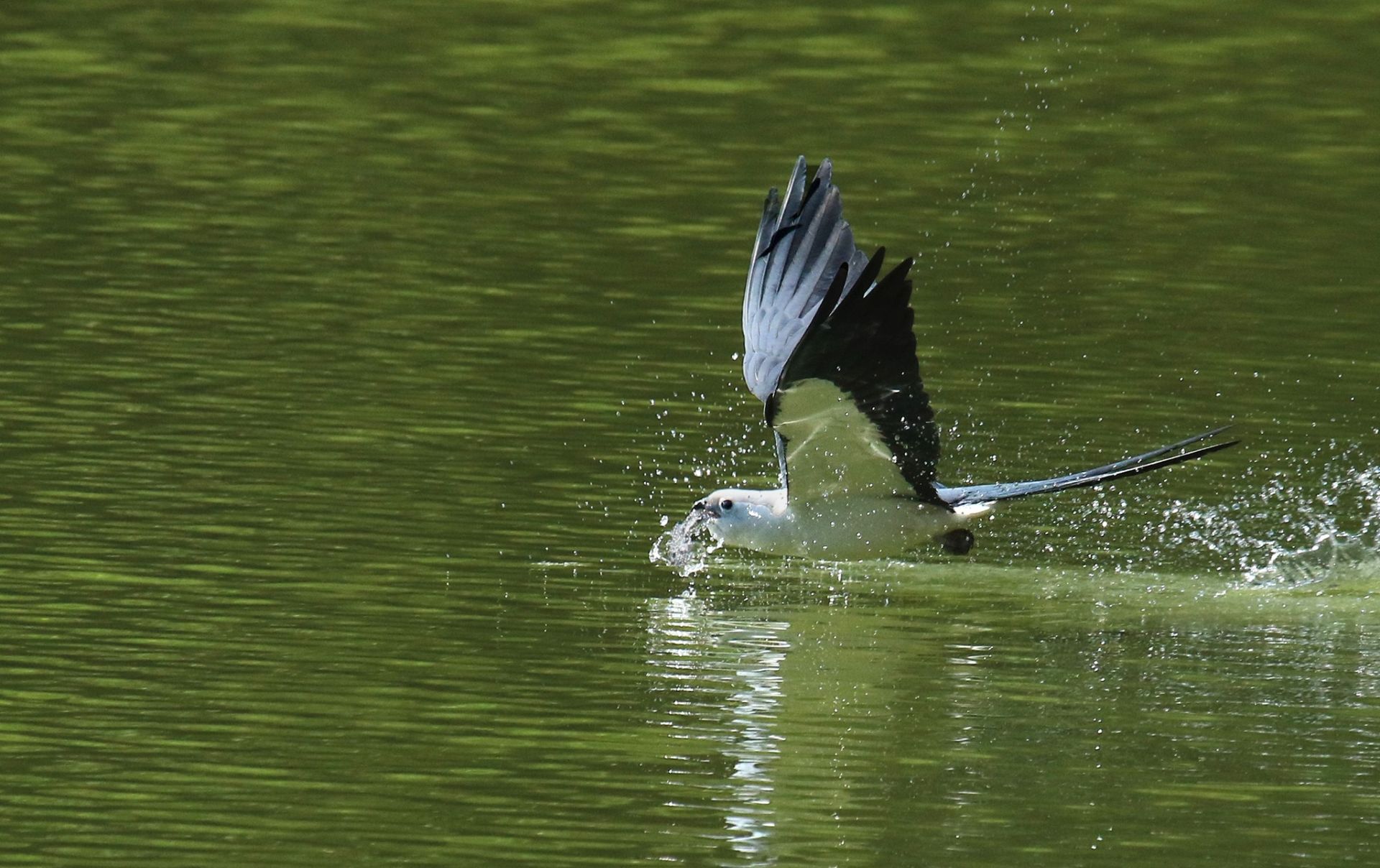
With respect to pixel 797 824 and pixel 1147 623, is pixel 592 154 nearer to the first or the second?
pixel 1147 623

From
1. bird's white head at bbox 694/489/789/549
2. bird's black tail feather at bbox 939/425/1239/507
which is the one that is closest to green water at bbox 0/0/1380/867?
bird's white head at bbox 694/489/789/549

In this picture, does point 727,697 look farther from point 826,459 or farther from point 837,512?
point 837,512

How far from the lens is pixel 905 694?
10453 millimetres

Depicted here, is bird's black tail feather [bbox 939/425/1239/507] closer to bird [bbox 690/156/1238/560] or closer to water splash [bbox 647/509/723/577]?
bird [bbox 690/156/1238/560]

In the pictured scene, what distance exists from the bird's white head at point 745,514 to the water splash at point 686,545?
0.23 ft

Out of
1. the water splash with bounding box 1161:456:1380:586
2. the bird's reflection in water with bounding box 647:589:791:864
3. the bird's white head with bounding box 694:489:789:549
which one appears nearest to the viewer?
the bird's reflection in water with bounding box 647:589:791:864

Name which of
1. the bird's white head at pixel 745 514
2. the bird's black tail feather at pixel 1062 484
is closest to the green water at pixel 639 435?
the bird's white head at pixel 745 514

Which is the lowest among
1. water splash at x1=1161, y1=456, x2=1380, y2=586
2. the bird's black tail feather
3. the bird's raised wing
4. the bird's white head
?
water splash at x1=1161, y1=456, x2=1380, y2=586

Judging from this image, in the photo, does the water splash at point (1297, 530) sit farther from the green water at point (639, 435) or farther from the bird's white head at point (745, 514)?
the bird's white head at point (745, 514)

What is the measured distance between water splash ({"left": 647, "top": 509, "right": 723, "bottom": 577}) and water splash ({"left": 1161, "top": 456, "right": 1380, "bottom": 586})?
8.05ft

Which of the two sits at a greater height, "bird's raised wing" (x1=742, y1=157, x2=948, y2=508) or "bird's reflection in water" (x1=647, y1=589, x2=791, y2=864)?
"bird's raised wing" (x1=742, y1=157, x2=948, y2=508)

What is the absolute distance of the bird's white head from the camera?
11.8 metres

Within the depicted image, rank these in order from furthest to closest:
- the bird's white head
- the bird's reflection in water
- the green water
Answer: the bird's white head, the green water, the bird's reflection in water

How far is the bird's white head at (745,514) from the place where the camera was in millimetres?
11766
